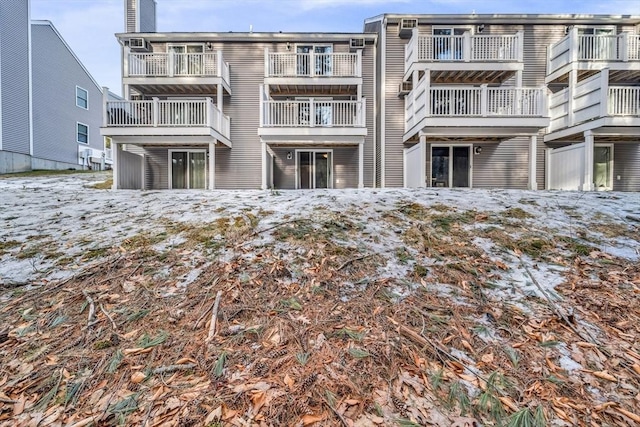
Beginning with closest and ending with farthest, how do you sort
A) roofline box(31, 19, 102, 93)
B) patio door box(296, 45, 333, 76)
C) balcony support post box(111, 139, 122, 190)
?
balcony support post box(111, 139, 122, 190), patio door box(296, 45, 333, 76), roofline box(31, 19, 102, 93)

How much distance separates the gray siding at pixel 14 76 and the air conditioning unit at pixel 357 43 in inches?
676

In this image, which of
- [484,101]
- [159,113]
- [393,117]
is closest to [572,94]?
[484,101]

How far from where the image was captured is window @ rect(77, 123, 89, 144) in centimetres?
2117

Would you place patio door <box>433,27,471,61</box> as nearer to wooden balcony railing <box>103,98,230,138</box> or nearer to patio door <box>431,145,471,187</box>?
patio door <box>431,145,471,187</box>

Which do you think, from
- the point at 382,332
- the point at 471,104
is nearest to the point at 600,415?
the point at 382,332

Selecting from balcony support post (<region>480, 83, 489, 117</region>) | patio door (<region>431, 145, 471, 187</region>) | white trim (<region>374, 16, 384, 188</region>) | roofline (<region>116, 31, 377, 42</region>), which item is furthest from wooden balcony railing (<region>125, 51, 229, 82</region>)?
balcony support post (<region>480, 83, 489, 117</region>)

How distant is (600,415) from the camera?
6.59ft

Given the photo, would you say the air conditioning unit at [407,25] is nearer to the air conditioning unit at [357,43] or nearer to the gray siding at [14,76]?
the air conditioning unit at [357,43]

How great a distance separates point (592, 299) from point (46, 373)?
189 inches

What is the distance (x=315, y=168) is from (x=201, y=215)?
26.2ft

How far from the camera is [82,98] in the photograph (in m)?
21.4

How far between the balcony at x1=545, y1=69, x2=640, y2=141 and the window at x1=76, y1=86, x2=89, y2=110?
27.1 meters

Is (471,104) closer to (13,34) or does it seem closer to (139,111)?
(139,111)

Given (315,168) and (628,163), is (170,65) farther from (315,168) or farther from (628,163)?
(628,163)
